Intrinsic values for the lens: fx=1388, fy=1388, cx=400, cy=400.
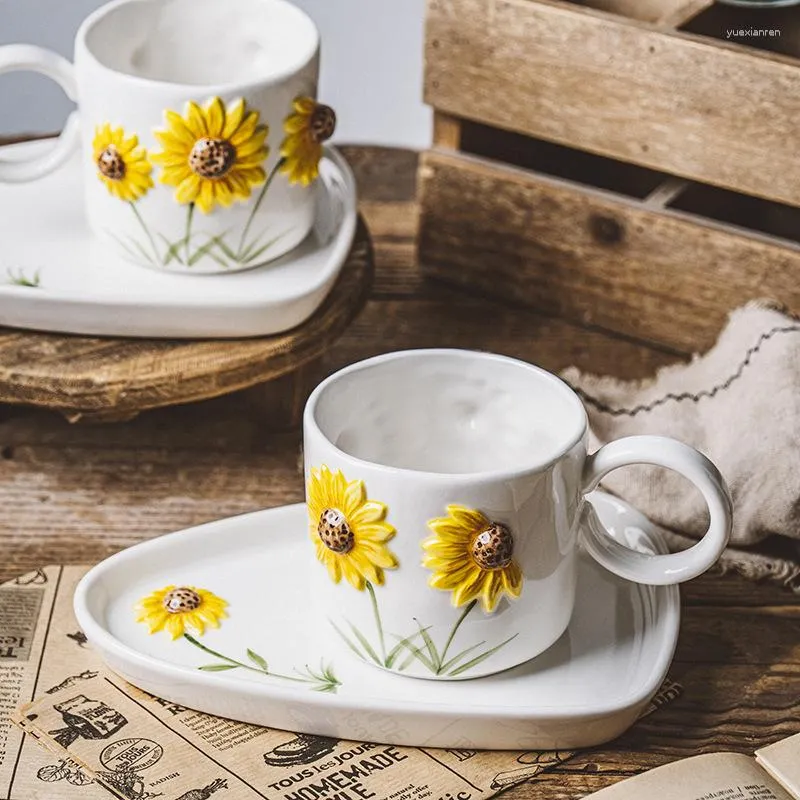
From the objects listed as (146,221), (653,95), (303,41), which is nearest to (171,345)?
(146,221)

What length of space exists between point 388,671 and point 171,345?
0.76ft

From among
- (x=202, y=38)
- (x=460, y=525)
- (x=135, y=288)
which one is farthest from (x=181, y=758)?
(x=202, y=38)

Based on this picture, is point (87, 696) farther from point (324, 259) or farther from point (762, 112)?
point (762, 112)

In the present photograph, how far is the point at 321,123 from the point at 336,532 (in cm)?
26

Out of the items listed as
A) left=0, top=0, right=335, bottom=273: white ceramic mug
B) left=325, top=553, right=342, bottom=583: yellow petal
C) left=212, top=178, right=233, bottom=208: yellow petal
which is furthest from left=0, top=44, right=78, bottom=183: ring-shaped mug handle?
left=325, top=553, right=342, bottom=583: yellow petal

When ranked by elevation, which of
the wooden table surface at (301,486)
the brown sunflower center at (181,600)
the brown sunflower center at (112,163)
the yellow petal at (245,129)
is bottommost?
the wooden table surface at (301,486)

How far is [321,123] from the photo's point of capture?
0.71 metres

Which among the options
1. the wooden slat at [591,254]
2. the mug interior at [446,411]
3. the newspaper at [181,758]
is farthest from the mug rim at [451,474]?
the wooden slat at [591,254]

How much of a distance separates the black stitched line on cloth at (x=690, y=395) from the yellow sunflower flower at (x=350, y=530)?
21cm

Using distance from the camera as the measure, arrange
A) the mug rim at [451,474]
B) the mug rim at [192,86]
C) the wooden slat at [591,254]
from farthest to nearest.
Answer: the wooden slat at [591,254] → the mug rim at [192,86] → the mug rim at [451,474]

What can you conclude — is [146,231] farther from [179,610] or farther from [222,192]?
[179,610]

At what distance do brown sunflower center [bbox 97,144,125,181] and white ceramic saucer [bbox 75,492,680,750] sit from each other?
0.18 meters

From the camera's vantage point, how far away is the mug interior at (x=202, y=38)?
727mm

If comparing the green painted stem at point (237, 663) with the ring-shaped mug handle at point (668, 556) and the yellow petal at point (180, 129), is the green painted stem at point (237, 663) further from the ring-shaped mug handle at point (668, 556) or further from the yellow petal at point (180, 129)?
the yellow petal at point (180, 129)
